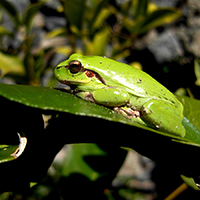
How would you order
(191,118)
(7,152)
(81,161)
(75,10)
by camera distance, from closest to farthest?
1. (7,152)
2. (191,118)
3. (81,161)
4. (75,10)

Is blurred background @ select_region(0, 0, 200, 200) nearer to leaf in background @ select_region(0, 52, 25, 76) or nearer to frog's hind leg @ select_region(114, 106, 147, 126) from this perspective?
leaf in background @ select_region(0, 52, 25, 76)

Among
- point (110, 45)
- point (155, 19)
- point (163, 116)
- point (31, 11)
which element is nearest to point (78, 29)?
point (31, 11)

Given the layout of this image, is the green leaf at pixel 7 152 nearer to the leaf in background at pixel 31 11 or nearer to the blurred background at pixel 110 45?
the blurred background at pixel 110 45

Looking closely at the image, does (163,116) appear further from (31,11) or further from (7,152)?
(31,11)

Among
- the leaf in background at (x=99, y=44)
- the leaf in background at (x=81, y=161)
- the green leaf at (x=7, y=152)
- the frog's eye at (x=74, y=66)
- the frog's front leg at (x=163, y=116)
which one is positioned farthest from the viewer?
the leaf in background at (x=99, y=44)

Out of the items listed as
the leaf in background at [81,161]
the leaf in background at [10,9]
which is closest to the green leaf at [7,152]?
the leaf in background at [81,161]

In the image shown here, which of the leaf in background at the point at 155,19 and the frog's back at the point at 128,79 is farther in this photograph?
the leaf in background at the point at 155,19

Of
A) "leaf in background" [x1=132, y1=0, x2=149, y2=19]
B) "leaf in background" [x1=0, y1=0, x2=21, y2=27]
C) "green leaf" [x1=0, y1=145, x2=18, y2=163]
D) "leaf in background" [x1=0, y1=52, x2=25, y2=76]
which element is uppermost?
"leaf in background" [x1=132, y1=0, x2=149, y2=19]

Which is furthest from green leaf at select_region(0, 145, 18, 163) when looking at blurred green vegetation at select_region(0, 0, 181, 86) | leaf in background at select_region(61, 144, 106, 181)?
blurred green vegetation at select_region(0, 0, 181, 86)
